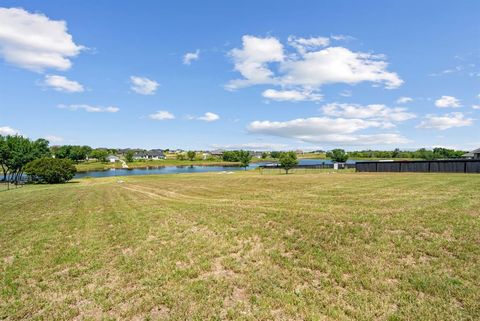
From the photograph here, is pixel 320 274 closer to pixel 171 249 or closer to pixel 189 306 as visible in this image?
pixel 189 306

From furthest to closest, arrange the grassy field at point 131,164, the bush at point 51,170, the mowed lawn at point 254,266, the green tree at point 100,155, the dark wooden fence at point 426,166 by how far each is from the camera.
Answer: the green tree at point 100,155
the grassy field at point 131,164
the bush at point 51,170
the dark wooden fence at point 426,166
the mowed lawn at point 254,266

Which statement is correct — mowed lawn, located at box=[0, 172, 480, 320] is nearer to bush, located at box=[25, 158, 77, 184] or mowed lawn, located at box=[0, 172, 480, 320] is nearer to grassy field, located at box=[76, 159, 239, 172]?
bush, located at box=[25, 158, 77, 184]

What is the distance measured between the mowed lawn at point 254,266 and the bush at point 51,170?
38.9m

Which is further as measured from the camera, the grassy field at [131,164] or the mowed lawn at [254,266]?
the grassy field at [131,164]

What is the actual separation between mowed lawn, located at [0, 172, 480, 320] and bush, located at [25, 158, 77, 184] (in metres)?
38.9

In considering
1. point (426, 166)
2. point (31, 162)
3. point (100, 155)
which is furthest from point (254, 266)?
point (100, 155)

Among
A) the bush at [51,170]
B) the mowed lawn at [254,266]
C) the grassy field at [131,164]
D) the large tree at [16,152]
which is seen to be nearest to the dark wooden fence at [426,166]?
the mowed lawn at [254,266]

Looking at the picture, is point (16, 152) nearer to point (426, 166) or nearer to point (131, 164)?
point (426, 166)

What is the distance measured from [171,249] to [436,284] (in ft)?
22.7

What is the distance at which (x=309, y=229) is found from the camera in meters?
9.55

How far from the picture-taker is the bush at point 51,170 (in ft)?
147

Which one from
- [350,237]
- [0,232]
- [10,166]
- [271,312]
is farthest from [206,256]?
[10,166]

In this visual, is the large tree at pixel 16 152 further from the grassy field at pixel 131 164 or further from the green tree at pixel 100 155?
the green tree at pixel 100 155

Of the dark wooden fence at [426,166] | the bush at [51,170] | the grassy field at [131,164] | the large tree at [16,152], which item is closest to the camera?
the dark wooden fence at [426,166]
